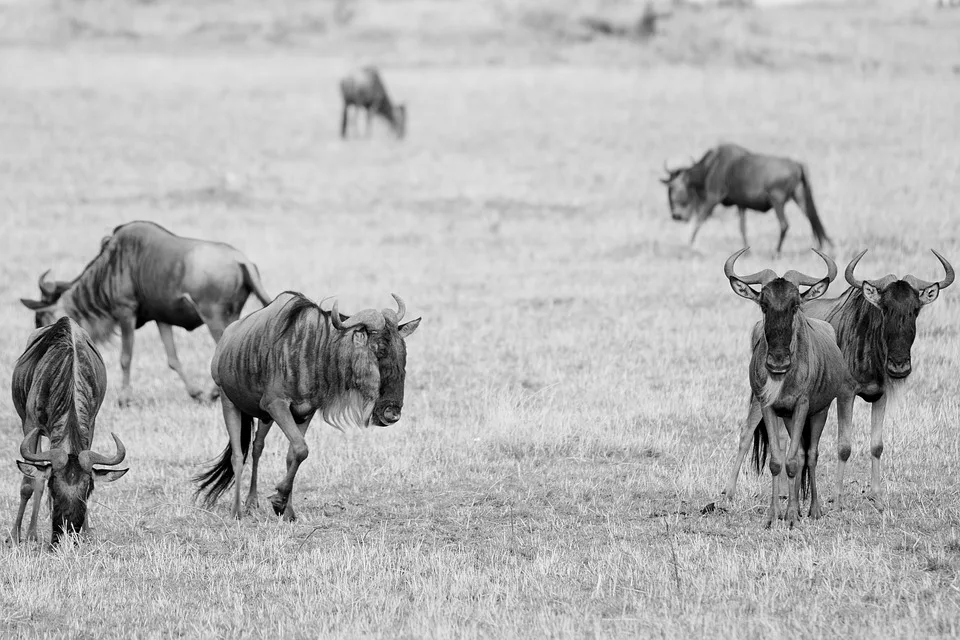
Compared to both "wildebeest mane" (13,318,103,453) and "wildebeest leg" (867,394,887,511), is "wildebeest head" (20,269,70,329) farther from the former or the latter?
"wildebeest leg" (867,394,887,511)

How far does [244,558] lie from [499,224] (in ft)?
48.1

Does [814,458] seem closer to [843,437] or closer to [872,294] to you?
[843,437]

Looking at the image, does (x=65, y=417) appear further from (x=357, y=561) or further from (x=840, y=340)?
(x=840, y=340)

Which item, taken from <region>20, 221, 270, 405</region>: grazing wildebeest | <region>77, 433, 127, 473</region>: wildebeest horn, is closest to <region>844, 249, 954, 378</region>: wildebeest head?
<region>77, 433, 127, 473</region>: wildebeest horn

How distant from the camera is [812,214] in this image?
58.3ft

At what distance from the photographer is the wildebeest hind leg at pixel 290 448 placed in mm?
7633

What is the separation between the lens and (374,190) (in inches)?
1019

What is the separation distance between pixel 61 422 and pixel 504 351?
20.7ft

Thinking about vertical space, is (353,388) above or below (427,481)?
above

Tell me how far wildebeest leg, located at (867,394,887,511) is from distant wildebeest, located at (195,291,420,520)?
3286mm

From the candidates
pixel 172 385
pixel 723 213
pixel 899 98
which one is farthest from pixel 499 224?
pixel 899 98

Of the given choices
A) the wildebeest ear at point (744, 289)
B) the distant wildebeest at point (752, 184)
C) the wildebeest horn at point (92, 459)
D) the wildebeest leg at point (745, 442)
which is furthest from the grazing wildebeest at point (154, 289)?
the distant wildebeest at point (752, 184)

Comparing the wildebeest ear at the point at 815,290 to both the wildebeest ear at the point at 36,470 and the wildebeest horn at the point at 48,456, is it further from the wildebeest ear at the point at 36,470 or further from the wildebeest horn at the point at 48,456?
the wildebeest ear at the point at 36,470

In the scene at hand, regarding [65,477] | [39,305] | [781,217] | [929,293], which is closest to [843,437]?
[929,293]
